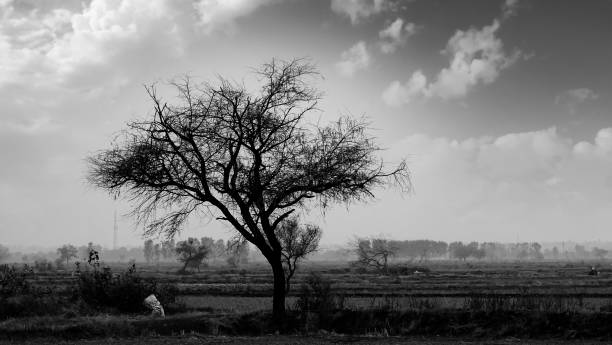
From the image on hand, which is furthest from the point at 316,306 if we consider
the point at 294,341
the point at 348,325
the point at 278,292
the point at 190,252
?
the point at 190,252

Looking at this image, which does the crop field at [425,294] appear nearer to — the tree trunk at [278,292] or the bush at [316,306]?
the bush at [316,306]

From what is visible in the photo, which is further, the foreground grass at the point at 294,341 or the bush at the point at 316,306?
the bush at the point at 316,306

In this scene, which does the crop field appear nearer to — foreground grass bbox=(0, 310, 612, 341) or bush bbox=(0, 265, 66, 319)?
foreground grass bbox=(0, 310, 612, 341)

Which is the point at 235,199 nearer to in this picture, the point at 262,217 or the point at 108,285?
the point at 262,217

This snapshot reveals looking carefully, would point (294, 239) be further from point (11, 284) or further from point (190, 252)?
point (190, 252)

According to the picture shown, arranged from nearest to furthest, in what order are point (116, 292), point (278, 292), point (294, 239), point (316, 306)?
point (278, 292)
point (316, 306)
point (116, 292)
point (294, 239)

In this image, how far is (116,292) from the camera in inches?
1069

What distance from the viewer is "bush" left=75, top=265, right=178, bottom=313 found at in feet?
88.6

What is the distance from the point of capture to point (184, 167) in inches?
814

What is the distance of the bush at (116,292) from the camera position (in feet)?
88.6

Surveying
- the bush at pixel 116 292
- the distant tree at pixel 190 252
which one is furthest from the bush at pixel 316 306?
the distant tree at pixel 190 252

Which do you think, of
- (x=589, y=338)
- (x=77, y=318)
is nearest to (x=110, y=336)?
(x=77, y=318)

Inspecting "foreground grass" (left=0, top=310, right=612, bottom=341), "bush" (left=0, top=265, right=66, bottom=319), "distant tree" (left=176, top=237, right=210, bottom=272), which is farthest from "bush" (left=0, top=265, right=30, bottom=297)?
"distant tree" (left=176, top=237, right=210, bottom=272)

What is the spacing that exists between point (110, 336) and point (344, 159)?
1033cm
